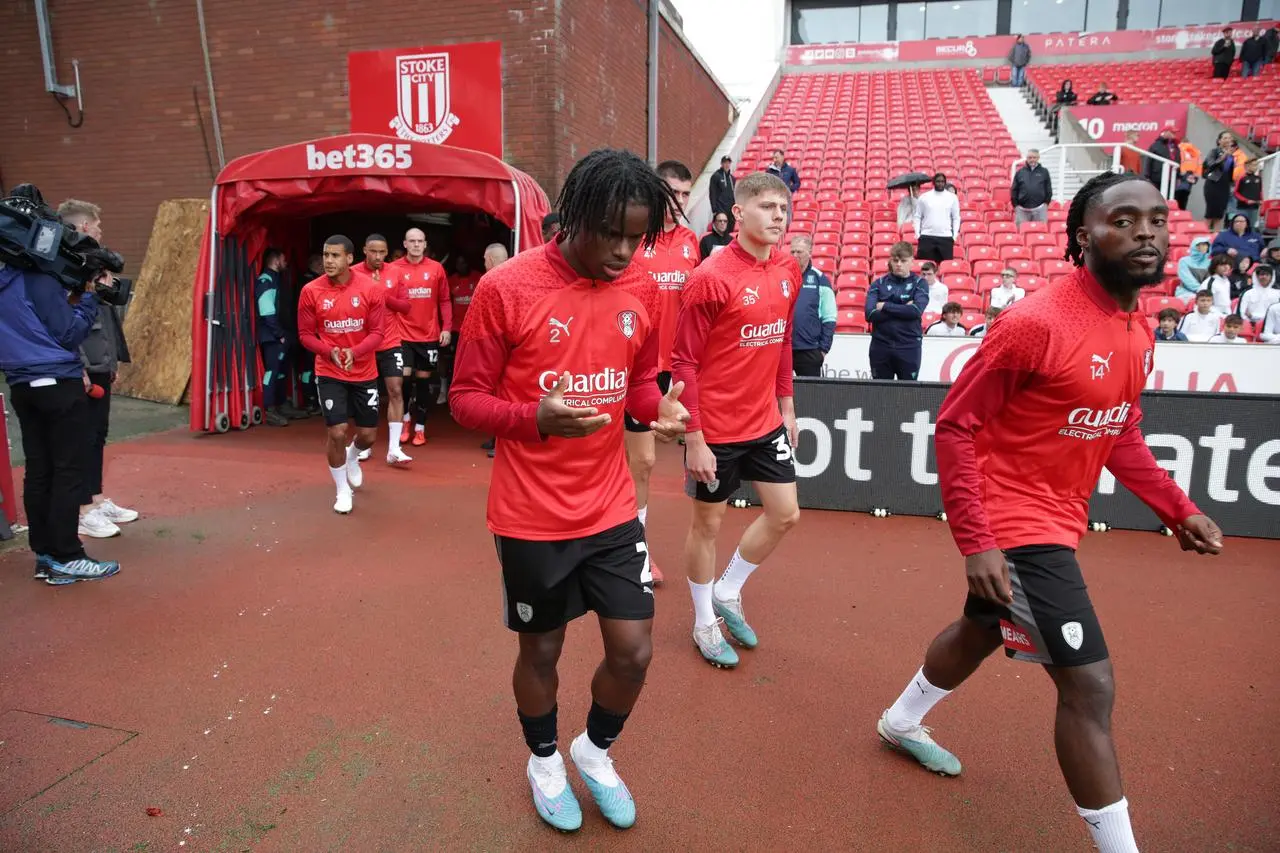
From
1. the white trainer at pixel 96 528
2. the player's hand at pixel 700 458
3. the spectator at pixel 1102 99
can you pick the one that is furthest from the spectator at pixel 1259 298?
the white trainer at pixel 96 528

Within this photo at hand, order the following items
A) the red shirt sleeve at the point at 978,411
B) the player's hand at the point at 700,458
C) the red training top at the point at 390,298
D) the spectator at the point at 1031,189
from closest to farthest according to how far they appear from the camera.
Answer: the red shirt sleeve at the point at 978,411
the player's hand at the point at 700,458
the red training top at the point at 390,298
the spectator at the point at 1031,189

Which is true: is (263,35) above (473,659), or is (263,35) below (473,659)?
above

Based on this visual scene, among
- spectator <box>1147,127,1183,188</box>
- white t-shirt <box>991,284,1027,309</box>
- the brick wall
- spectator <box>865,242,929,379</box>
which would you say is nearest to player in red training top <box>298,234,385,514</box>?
the brick wall

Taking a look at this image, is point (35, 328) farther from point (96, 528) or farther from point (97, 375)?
point (96, 528)

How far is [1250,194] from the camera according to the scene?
14.0 meters

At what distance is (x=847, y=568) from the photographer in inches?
198

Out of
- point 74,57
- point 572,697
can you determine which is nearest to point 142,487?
point 572,697

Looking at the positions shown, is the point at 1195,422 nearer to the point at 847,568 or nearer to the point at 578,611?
the point at 847,568

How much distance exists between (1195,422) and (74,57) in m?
13.8

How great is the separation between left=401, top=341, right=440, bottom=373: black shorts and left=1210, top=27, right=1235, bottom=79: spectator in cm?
2698

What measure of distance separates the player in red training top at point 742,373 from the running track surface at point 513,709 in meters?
0.49

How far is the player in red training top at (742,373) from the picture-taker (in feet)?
11.7

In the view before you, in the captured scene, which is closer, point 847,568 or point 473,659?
point 473,659

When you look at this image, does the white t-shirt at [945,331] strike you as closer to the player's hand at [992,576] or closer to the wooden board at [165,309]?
the player's hand at [992,576]
